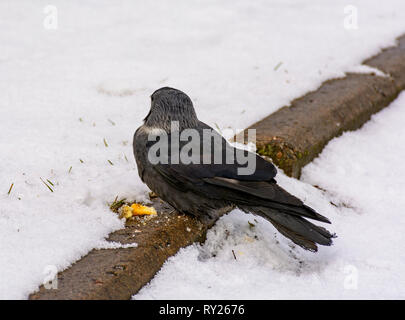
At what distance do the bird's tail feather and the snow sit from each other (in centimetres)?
13

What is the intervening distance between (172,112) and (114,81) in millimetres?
1711

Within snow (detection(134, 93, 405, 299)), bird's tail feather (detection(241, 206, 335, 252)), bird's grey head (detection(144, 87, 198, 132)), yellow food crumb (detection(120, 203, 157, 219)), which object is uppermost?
bird's grey head (detection(144, 87, 198, 132))

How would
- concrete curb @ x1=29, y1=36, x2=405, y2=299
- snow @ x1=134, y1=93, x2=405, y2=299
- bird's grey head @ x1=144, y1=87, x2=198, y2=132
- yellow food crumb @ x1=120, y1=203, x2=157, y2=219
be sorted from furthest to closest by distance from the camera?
bird's grey head @ x1=144, y1=87, x2=198, y2=132, yellow food crumb @ x1=120, y1=203, x2=157, y2=219, snow @ x1=134, y1=93, x2=405, y2=299, concrete curb @ x1=29, y1=36, x2=405, y2=299

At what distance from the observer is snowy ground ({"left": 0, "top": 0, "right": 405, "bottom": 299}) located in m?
2.88

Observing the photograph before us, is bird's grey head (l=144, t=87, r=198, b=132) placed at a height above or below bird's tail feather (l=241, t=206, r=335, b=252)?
above

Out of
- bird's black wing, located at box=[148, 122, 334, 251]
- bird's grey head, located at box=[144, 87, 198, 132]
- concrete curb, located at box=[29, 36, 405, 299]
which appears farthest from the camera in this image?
bird's grey head, located at box=[144, 87, 198, 132]

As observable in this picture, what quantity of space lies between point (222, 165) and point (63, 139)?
1362 millimetres

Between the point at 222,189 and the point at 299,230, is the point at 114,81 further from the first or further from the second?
the point at 299,230

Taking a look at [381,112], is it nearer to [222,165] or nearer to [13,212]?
[222,165]

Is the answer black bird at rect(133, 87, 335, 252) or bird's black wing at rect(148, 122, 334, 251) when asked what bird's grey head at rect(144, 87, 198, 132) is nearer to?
black bird at rect(133, 87, 335, 252)

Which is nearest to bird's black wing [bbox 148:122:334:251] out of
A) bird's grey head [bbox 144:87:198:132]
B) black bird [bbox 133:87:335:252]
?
black bird [bbox 133:87:335:252]

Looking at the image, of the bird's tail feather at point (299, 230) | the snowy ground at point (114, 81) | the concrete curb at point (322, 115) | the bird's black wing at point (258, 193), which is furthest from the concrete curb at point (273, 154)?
the bird's tail feather at point (299, 230)

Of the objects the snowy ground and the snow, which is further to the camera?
the snowy ground
